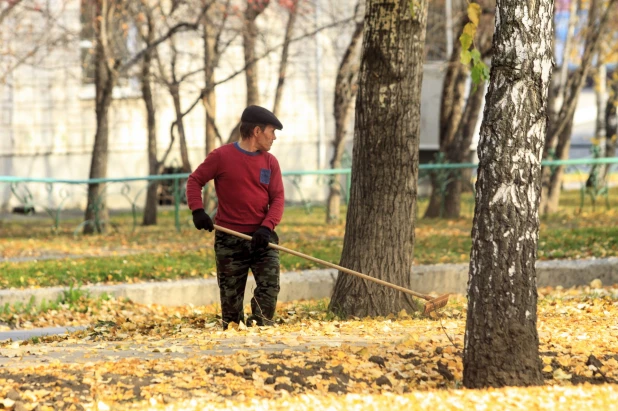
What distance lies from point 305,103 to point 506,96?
16.8 m

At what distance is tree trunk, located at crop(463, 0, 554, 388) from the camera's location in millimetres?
5086

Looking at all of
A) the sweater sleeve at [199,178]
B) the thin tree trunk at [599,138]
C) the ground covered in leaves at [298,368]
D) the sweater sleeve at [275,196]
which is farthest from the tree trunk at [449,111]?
the sweater sleeve at [199,178]

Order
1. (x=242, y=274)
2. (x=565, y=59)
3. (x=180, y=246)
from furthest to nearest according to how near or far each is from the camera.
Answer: (x=565, y=59)
(x=180, y=246)
(x=242, y=274)

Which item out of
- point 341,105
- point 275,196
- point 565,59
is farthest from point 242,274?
point 565,59

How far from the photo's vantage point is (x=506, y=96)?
5094mm

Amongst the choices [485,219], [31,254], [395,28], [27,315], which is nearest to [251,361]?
[485,219]

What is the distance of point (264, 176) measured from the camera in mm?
7137

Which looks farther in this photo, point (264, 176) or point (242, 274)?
point (242, 274)

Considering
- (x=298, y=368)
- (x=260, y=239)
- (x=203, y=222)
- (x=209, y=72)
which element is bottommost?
(x=298, y=368)

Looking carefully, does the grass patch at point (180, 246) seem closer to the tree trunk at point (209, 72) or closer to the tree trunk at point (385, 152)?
the tree trunk at point (209, 72)

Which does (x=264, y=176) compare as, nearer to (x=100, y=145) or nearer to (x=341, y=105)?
(x=100, y=145)

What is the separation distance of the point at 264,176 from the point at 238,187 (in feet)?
0.66

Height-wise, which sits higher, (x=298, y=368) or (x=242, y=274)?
(x=242, y=274)

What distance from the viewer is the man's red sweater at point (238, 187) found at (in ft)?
23.2
